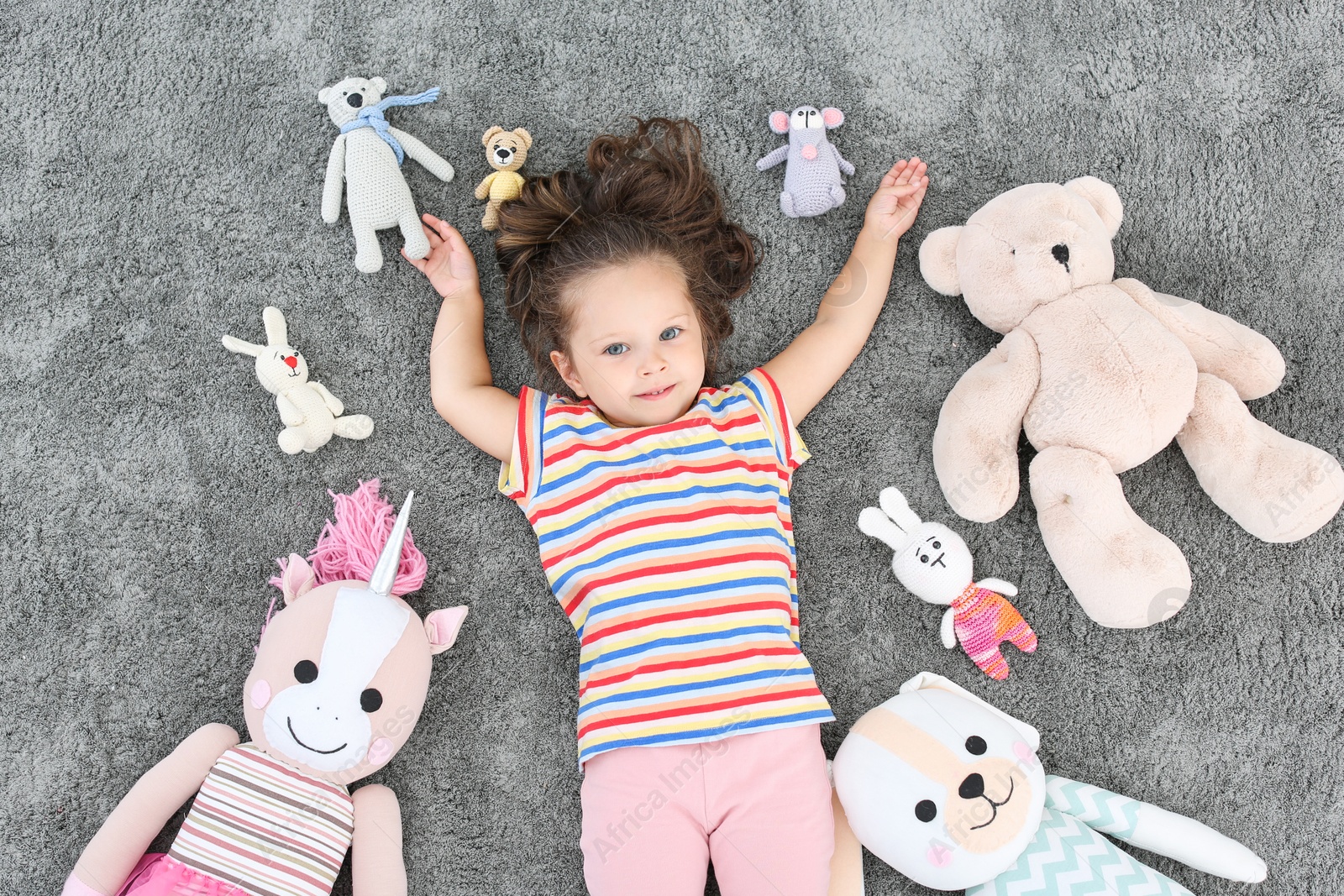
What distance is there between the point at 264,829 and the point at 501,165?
2.93ft

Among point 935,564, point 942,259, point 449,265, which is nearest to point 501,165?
point 449,265

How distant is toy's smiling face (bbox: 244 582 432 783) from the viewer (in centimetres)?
103

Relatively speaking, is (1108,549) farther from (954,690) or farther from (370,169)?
(370,169)

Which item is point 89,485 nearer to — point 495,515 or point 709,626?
point 495,515

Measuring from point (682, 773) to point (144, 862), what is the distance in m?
0.67

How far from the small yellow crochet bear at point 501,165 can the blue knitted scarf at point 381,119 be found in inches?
4.6

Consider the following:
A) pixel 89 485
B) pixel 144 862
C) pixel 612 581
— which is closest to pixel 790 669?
pixel 612 581

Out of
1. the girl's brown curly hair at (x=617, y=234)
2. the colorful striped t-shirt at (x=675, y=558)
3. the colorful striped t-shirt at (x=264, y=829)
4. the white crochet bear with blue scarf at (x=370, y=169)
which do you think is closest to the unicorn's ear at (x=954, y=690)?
the colorful striped t-shirt at (x=675, y=558)

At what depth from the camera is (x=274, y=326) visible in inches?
47.2

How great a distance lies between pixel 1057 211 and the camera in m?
1.12

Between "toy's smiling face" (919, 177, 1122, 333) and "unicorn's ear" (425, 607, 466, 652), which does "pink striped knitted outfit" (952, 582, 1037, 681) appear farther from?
"unicorn's ear" (425, 607, 466, 652)

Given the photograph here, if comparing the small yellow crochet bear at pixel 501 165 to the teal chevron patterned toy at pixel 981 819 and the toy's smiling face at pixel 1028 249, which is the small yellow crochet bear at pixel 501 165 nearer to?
the toy's smiling face at pixel 1028 249

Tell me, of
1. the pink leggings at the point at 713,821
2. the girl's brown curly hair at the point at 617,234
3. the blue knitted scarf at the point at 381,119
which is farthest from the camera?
the blue knitted scarf at the point at 381,119

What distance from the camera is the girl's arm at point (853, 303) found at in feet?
3.89
